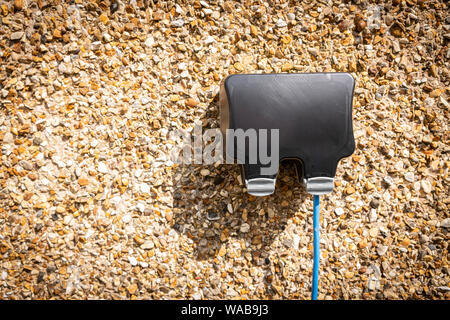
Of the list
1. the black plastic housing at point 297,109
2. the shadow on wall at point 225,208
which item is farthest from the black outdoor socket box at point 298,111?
the shadow on wall at point 225,208

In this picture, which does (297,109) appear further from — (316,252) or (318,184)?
(316,252)

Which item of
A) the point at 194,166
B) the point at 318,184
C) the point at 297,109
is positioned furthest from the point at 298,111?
the point at 194,166

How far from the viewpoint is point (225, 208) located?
0.60 m

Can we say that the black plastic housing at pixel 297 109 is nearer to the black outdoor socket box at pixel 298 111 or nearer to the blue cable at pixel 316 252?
the black outdoor socket box at pixel 298 111

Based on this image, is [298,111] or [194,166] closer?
[298,111]

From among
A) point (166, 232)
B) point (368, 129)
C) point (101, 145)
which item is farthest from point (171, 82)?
point (368, 129)

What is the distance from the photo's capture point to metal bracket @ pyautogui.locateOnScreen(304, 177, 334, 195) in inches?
20.1

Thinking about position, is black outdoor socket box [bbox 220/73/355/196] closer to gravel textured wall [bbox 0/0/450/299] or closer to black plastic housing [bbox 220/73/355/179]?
black plastic housing [bbox 220/73/355/179]

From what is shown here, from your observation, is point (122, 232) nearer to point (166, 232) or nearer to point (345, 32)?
point (166, 232)

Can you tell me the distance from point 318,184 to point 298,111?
Result: 0.13 metres

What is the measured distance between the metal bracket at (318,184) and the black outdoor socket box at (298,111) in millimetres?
25

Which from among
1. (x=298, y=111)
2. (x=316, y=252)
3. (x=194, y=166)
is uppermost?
(x=298, y=111)

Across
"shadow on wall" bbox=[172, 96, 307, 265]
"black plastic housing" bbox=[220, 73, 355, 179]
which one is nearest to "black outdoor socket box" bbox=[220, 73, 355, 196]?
"black plastic housing" bbox=[220, 73, 355, 179]

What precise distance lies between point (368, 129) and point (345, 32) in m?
0.21
